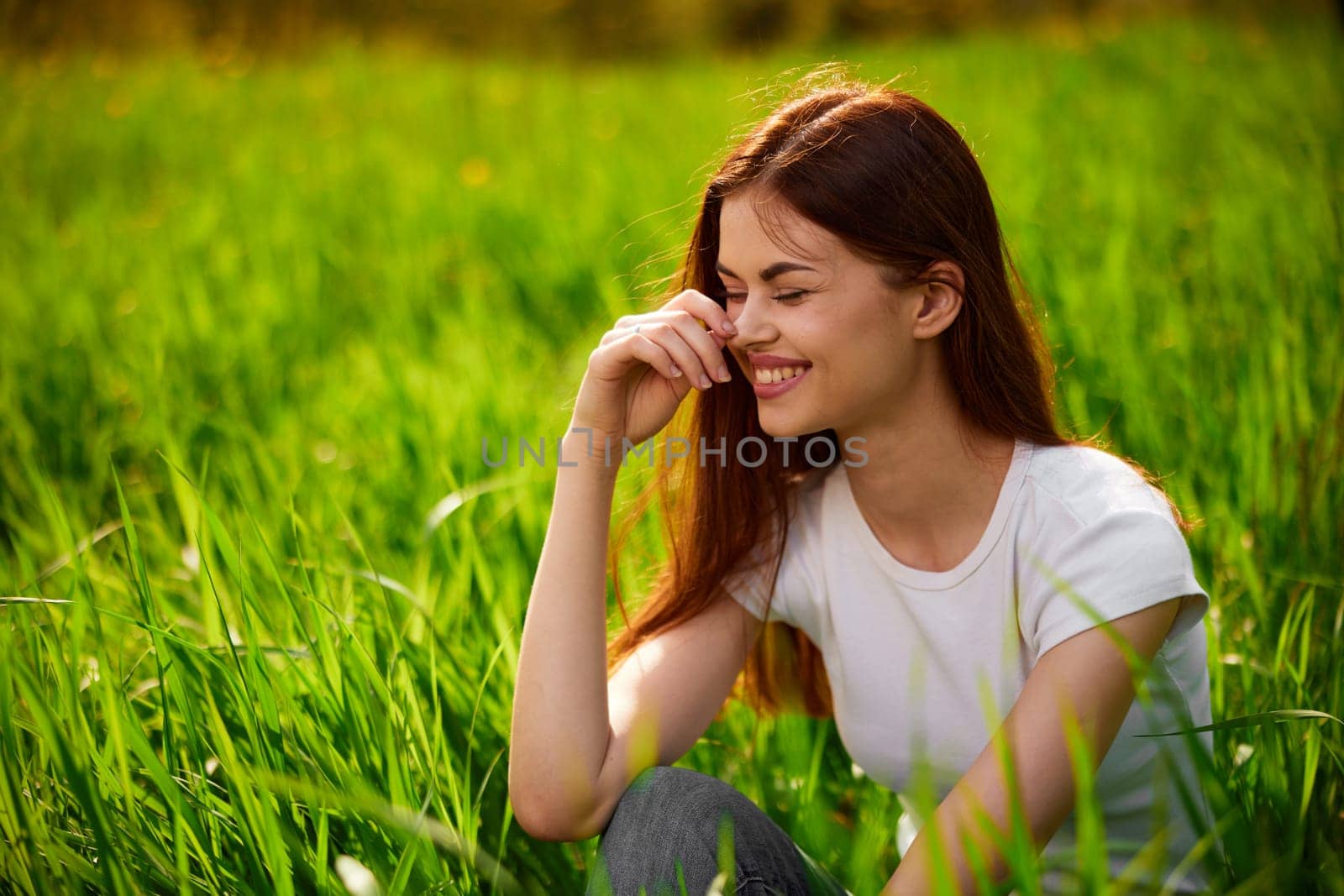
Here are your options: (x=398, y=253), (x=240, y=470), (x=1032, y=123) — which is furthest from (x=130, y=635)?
(x=1032, y=123)

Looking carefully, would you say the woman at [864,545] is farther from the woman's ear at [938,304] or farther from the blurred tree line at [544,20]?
the blurred tree line at [544,20]

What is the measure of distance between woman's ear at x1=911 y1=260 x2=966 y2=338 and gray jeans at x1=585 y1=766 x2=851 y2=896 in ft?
2.00

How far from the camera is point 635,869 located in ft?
3.91

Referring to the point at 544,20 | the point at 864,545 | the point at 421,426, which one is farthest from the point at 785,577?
the point at 544,20

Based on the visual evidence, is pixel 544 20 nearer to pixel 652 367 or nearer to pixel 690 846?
pixel 652 367

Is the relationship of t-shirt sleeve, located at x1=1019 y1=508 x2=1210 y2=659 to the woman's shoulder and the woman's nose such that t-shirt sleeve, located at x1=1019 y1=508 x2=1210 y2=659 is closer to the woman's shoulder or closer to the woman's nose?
the woman's shoulder

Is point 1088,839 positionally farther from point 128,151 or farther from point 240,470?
point 128,151

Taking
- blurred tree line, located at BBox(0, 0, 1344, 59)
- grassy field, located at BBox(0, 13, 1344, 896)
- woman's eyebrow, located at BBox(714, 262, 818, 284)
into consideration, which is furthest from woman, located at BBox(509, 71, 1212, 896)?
blurred tree line, located at BBox(0, 0, 1344, 59)

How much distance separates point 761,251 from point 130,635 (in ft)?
4.41

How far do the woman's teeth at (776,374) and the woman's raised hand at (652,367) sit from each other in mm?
45

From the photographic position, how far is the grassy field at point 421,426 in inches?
51.1

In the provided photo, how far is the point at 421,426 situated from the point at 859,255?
5.08 ft

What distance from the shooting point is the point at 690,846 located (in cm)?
118

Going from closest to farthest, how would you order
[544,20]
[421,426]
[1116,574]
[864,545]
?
1. [1116,574]
2. [864,545]
3. [421,426]
4. [544,20]
